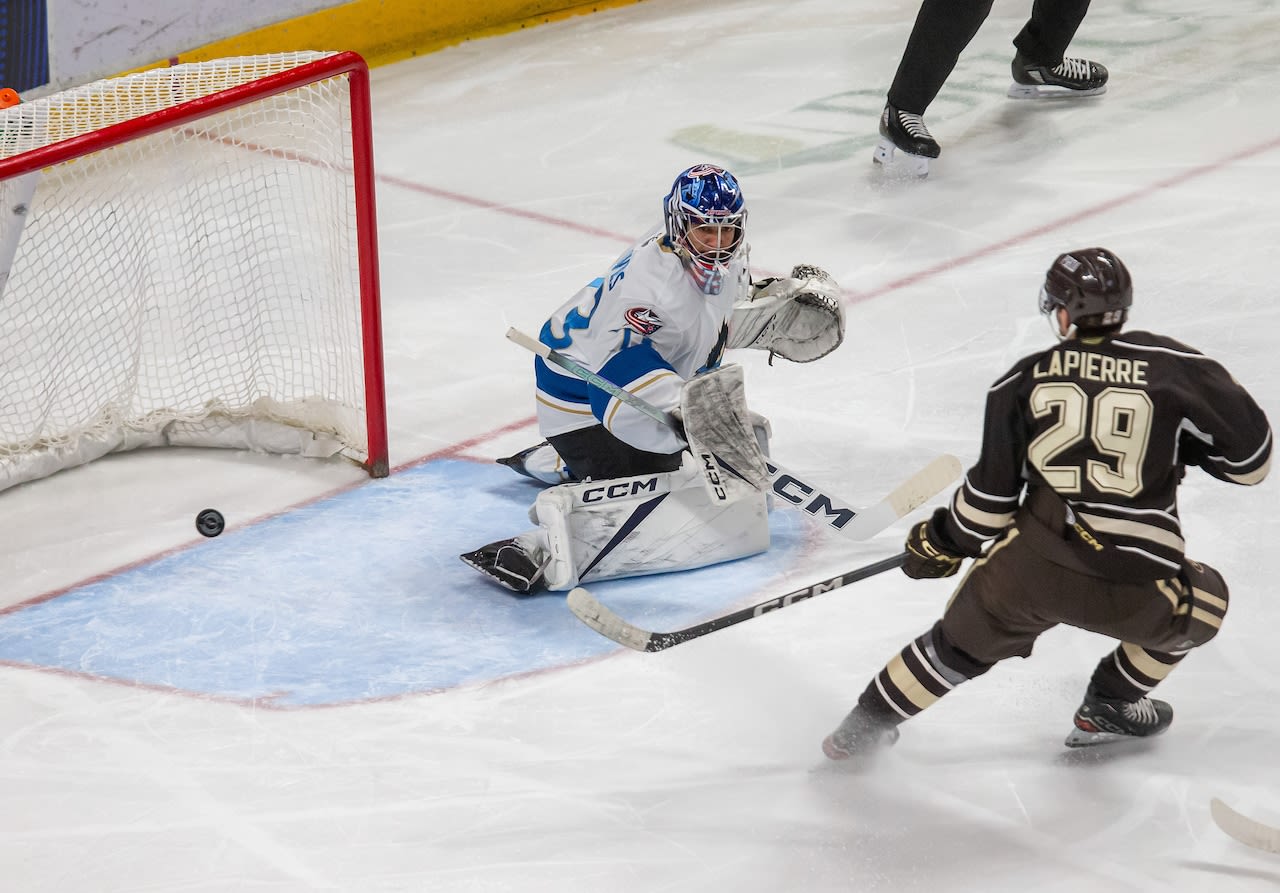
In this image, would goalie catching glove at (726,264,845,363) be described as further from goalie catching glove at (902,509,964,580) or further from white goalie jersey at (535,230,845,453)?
goalie catching glove at (902,509,964,580)

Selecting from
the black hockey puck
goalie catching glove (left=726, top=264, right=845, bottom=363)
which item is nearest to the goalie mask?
goalie catching glove (left=726, top=264, right=845, bottom=363)

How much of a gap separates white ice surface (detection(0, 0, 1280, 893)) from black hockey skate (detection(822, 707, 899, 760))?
4 centimetres

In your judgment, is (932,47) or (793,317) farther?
(932,47)

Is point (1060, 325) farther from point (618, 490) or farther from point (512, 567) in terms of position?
point (512, 567)

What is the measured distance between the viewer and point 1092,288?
212 cm

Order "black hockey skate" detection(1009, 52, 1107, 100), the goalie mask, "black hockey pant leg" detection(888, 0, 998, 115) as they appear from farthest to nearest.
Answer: "black hockey skate" detection(1009, 52, 1107, 100) → "black hockey pant leg" detection(888, 0, 998, 115) → the goalie mask

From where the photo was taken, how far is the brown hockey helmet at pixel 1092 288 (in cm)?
212

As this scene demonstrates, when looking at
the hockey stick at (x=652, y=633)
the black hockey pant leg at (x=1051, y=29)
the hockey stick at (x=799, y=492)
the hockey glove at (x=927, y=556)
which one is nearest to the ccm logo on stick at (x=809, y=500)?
the hockey stick at (x=799, y=492)

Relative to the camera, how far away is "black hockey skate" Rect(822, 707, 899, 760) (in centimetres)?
250

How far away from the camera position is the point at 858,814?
2.45m

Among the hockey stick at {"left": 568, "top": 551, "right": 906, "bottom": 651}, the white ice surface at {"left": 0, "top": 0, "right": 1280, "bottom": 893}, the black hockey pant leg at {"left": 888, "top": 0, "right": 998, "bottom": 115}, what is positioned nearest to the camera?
the white ice surface at {"left": 0, "top": 0, "right": 1280, "bottom": 893}

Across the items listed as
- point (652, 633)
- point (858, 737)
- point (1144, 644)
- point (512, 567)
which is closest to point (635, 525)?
point (512, 567)

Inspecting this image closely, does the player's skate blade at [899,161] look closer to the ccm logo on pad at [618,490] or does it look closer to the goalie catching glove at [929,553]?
the ccm logo on pad at [618,490]

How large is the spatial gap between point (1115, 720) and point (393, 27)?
485 cm
